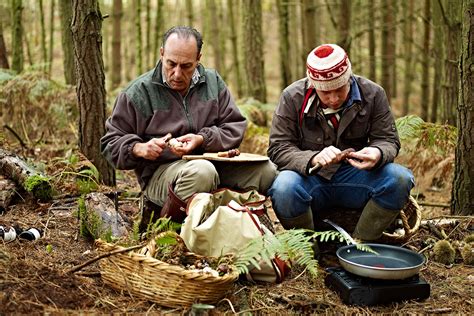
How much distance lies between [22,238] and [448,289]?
106 inches

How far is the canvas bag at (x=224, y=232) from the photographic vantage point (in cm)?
Answer: 317

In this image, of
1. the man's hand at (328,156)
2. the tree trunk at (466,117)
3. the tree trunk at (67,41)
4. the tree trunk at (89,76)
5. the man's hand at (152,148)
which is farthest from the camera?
the tree trunk at (67,41)

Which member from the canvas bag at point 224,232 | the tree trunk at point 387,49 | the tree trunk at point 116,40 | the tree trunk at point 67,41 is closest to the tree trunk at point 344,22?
the tree trunk at point 387,49

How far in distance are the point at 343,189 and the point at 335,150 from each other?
14.5 inches

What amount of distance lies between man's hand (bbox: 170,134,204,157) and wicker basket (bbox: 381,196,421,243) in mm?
1452

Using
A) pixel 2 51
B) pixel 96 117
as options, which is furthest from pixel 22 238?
pixel 2 51

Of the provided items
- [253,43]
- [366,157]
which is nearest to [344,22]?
[253,43]

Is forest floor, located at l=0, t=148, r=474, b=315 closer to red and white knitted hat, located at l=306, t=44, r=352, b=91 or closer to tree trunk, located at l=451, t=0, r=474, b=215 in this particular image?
tree trunk, located at l=451, t=0, r=474, b=215

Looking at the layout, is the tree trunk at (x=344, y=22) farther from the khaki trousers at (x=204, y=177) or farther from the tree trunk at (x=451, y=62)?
the khaki trousers at (x=204, y=177)

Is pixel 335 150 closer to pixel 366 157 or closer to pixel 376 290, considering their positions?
pixel 366 157

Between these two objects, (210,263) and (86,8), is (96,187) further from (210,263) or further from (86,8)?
(210,263)

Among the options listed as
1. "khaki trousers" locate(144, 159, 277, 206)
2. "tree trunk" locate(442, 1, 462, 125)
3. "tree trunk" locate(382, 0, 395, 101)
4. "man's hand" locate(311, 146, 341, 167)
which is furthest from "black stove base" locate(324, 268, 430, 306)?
"tree trunk" locate(382, 0, 395, 101)

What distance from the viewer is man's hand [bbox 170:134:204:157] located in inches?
146

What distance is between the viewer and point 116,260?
9.68 ft
